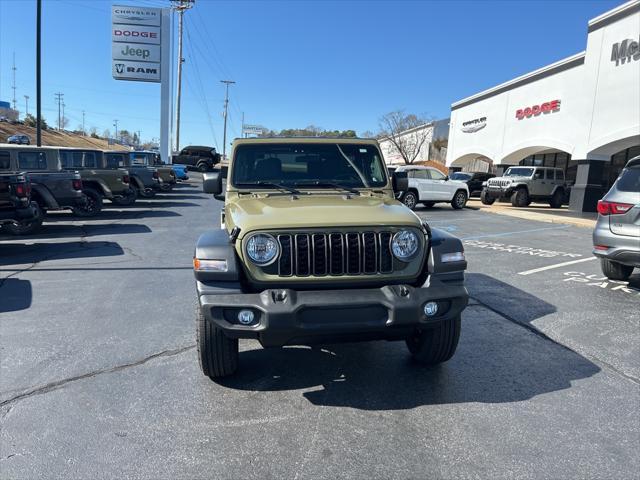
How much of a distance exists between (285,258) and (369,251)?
1.95 feet

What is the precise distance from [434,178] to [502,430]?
1709cm

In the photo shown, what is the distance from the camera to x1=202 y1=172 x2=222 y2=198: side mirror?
4938 mm

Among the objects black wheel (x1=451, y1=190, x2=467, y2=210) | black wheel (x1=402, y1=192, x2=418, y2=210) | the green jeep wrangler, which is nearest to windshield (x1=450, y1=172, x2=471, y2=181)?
black wheel (x1=451, y1=190, x2=467, y2=210)

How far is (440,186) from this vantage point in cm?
1948

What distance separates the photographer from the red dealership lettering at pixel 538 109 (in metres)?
22.9

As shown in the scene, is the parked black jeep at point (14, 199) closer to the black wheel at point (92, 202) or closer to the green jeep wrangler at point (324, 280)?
the black wheel at point (92, 202)

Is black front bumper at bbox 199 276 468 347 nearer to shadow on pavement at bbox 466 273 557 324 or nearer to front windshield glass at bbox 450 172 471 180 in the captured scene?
shadow on pavement at bbox 466 273 557 324

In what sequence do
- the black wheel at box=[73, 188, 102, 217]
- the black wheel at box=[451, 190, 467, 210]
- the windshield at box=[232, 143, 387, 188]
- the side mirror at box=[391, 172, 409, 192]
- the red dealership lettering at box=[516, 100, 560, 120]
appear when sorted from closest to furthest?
1. the windshield at box=[232, 143, 387, 188]
2. the side mirror at box=[391, 172, 409, 192]
3. the black wheel at box=[73, 188, 102, 217]
4. the black wheel at box=[451, 190, 467, 210]
5. the red dealership lettering at box=[516, 100, 560, 120]

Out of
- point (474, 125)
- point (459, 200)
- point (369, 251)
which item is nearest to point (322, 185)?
point (369, 251)

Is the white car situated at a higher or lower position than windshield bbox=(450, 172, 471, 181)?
lower

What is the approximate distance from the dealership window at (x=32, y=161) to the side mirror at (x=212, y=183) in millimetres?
8036

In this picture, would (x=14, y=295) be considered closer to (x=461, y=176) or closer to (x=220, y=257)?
(x=220, y=257)

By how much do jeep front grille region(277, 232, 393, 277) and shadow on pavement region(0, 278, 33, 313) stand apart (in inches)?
151

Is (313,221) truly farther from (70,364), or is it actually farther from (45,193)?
(45,193)
